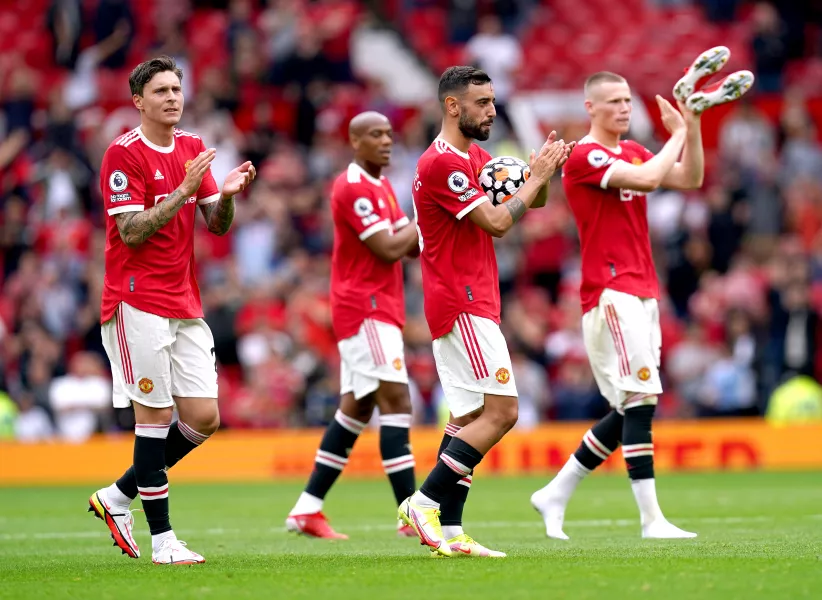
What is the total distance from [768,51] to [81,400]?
11914mm

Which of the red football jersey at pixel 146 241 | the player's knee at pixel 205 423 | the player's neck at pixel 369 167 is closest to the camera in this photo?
the red football jersey at pixel 146 241

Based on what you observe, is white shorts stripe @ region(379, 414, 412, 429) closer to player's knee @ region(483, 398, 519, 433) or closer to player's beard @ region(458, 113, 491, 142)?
player's knee @ region(483, 398, 519, 433)

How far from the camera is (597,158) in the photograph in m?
9.84

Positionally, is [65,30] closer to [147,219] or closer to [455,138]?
[147,219]

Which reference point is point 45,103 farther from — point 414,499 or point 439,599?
point 439,599

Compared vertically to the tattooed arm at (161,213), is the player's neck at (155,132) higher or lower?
higher

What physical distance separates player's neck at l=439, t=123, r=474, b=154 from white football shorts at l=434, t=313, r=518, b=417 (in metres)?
1.00

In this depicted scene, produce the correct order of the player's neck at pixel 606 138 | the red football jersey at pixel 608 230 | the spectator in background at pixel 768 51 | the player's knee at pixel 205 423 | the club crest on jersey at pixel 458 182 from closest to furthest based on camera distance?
the club crest on jersey at pixel 458 182
the player's knee at pixel 205 423
the red football jersey at pixel 608 230
the player's neck at pixel 606 138
the spectator in background at pixel 768 51

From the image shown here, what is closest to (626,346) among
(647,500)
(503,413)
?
(647,500)

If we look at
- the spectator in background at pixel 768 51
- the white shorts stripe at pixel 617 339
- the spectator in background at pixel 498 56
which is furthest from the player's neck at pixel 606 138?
→ the spectator in background at pixel 768 51

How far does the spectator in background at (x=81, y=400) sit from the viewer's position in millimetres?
19562

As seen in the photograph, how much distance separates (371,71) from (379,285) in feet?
48.0

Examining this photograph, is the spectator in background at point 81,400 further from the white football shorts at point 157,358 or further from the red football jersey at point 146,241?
the red football jersey at point 146,241

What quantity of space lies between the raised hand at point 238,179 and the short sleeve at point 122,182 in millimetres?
488
